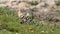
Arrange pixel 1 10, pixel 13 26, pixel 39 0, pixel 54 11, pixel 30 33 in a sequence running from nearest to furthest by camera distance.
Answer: pixel 30 33 → pixel 13 26 → pixel 1 10 → pixel 54 11 → pixel 39 0

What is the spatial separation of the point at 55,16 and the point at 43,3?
2.19 meters

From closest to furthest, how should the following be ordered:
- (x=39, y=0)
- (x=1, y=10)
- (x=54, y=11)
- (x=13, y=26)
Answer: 1. (x=13, y=26)
2. (x=1, y=10)
3. (x=54, y=11)
4. (x=39, y=0)

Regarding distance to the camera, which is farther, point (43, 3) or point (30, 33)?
point (43, 3)

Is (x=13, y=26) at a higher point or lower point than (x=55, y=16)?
higher

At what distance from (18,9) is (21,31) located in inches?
311

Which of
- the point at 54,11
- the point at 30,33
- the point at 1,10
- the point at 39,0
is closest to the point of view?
the point at 30,33

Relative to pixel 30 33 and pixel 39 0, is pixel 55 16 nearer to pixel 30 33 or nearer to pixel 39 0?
pixel 39 0

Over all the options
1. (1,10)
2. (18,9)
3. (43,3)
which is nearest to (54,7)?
(43,3)

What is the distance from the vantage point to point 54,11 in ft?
68.3

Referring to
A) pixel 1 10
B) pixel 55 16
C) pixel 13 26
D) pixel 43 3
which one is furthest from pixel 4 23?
pixel 43 3

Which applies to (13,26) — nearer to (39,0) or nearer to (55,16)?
(55,16)

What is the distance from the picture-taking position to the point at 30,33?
1299 centimetres

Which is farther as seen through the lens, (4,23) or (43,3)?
(43,3)

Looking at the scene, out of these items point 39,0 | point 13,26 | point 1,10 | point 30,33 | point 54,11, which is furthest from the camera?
point 39,0
